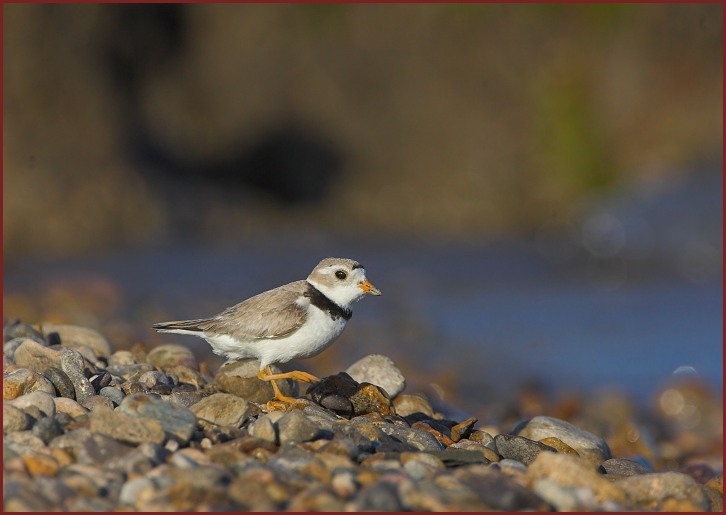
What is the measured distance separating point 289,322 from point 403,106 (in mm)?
17918

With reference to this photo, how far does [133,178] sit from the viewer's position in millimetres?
20328

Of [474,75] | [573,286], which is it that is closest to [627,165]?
[474,75]

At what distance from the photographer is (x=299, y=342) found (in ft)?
22.8

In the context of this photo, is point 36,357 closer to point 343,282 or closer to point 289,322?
point 289,322

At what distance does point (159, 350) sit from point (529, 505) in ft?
12.4

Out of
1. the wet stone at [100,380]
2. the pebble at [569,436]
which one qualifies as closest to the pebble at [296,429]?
the wet stone at [100,380]

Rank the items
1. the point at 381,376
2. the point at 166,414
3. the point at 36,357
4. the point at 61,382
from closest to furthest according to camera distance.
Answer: the point at 166,414
the point at 61,382
the point at 36,357
the point at 381,376

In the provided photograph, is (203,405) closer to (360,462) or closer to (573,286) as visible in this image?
(360,462)

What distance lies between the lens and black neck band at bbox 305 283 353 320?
709 centimetres

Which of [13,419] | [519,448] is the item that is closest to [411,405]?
[519,448]

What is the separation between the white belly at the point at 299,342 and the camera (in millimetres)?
6957

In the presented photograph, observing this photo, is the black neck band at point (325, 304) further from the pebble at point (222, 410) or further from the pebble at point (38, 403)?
the pebble at point (38, 403)

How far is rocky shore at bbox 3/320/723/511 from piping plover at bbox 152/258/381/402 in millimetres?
200

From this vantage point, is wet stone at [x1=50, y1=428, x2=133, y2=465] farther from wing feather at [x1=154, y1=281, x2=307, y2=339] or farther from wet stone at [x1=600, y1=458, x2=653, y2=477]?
wet stone at [x1=600, y1=458, x2=653, y2=477]
